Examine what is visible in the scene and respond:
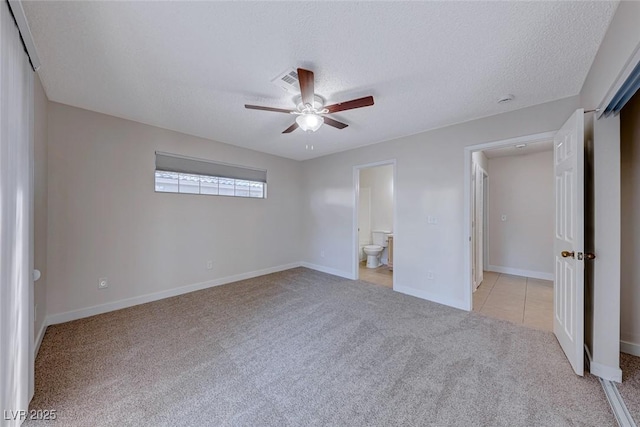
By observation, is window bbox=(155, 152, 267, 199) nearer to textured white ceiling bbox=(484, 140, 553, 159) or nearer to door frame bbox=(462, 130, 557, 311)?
door frame bbox=(462, 130, 557, 311)

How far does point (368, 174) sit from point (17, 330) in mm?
5598

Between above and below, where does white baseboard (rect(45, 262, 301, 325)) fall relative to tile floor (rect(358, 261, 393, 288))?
above

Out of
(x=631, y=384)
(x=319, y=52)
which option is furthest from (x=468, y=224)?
(x=319, y=52)

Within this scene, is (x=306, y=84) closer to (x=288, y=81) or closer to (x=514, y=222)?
(x=288, y=81)

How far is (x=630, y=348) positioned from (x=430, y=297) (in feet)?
5.70

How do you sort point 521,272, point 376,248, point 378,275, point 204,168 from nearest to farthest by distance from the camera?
point 204,168
point 521,272
point 378,275
point 376,248

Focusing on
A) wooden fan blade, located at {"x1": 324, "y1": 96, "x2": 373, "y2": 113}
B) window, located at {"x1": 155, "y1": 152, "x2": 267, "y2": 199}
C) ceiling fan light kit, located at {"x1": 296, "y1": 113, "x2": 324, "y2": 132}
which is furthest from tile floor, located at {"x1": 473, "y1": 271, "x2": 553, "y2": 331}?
window, located at {"x1": 155, "y1": 152, "x2": 267, "y2": 199}

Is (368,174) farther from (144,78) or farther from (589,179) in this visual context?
(144,78)

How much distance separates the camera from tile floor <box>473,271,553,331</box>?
110 inches

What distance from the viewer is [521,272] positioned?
15.1 ft

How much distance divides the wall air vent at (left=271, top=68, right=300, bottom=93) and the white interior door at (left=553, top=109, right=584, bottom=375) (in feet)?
7.38

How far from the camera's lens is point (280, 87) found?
221 centimetres

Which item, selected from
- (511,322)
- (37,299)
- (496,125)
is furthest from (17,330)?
(496,125)

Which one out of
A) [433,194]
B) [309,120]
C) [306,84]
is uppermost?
[306,84]
